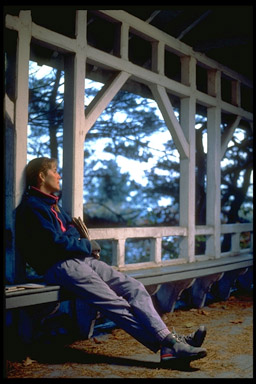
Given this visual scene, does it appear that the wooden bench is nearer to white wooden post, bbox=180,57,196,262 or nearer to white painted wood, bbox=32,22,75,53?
white wooden post, bbox=180,57,196,262

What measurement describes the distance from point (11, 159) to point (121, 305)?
1.57 m

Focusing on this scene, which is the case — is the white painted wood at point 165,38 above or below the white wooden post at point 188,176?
above

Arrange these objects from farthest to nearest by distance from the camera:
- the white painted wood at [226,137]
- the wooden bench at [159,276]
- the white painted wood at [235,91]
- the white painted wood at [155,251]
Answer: the white painted wood at [235,91]
the white painted wood at [226,137]
the white painted wood at [155,251]
the wooden bench at [159,276]

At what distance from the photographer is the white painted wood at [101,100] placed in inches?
192

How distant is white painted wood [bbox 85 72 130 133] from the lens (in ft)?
16.0

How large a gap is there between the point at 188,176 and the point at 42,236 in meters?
2.97

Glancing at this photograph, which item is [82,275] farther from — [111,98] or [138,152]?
[138,152]

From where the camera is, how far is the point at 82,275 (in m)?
4.03

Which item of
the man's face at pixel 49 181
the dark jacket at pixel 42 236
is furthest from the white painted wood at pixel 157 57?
the dark jacket at pixel 42 236

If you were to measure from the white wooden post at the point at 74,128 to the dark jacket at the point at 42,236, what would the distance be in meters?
0.47

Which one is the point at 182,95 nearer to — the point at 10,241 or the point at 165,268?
the point at 165,268

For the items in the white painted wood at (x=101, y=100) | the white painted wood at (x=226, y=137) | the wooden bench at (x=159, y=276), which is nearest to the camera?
the wooden bench at (x=159, y=276)

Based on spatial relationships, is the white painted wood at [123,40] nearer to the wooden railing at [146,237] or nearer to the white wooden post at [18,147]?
the white wooden post at [18,147]

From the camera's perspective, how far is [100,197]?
12.1m
